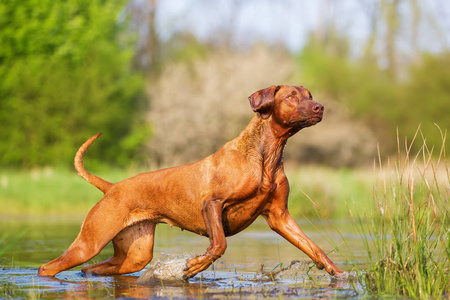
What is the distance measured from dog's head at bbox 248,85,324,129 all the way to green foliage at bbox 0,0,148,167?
75.5ft

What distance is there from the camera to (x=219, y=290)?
6430 mm

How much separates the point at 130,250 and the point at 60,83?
2443 centimetres

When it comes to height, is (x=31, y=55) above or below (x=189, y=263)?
above

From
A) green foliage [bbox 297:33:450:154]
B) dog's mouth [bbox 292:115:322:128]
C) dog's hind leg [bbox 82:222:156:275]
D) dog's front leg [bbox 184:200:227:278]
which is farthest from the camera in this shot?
green foliage [bbox 297:33:450:154]

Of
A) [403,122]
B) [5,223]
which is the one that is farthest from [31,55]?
[403,122]

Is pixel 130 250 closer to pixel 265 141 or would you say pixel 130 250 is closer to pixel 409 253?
pixel 265 141

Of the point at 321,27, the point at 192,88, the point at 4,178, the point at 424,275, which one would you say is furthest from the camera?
the point at 321,27

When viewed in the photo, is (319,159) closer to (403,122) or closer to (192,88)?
(403,122)

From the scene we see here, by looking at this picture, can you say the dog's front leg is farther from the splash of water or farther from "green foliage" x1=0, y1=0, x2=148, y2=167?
"green foliage" x1=0, y1=0, x2=148, y2=167

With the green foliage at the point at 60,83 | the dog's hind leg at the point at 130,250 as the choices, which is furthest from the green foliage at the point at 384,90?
the dog's hind leg at the point at 130,250

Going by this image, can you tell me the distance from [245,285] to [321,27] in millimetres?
42584

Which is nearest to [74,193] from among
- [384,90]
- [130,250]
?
[130,250]

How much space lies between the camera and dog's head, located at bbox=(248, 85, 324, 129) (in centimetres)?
680

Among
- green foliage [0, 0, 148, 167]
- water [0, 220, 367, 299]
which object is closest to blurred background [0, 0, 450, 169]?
green foliage [0, 0, 148, 167]
